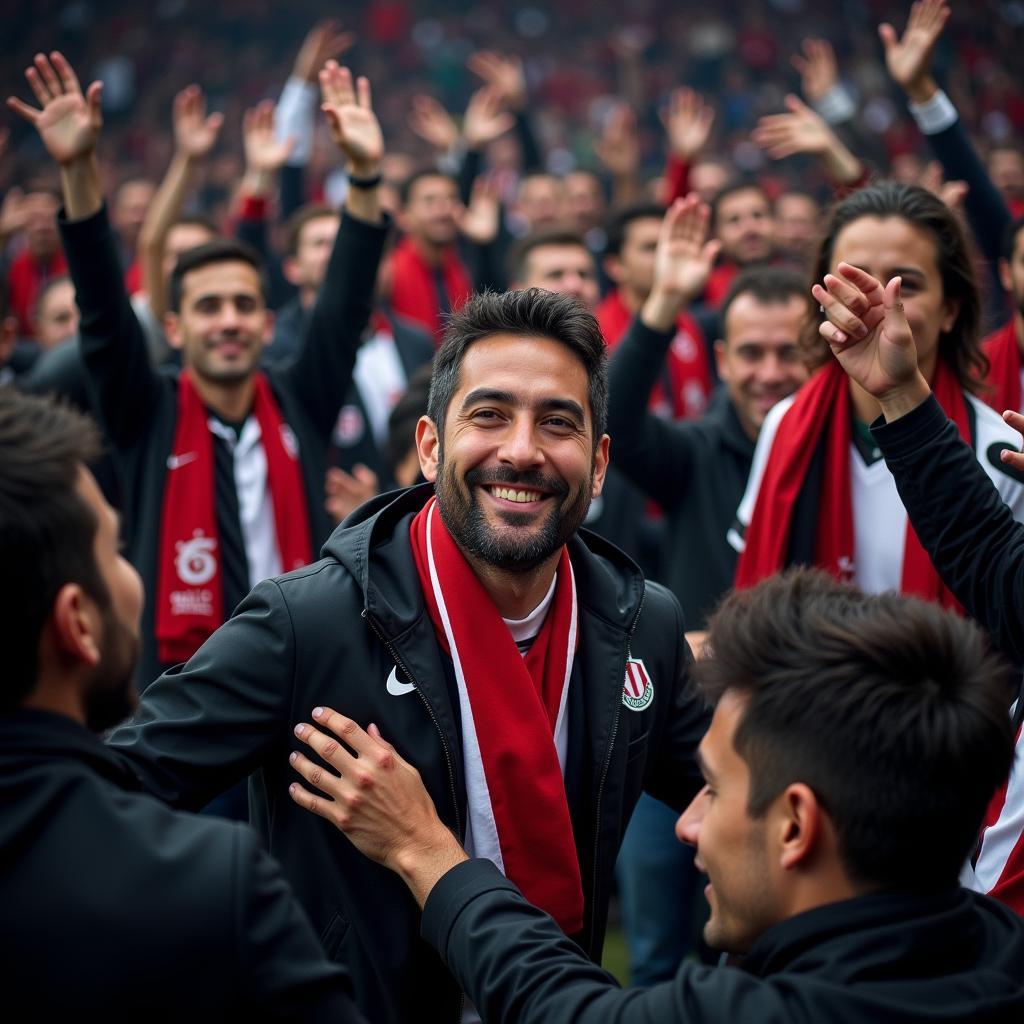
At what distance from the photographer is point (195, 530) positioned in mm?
4449

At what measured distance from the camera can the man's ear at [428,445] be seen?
2.81 metres

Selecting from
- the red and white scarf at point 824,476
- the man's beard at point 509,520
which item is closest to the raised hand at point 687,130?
the red and white scarf at point 824,476

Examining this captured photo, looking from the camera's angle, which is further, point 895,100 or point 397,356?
point 895,100

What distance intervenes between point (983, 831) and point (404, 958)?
1200 mm

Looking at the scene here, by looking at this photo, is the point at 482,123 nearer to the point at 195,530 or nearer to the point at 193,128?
the point at 193,128

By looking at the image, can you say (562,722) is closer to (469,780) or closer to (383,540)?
(469,780)

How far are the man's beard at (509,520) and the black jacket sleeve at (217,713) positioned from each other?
1.29ft

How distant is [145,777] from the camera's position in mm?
2232

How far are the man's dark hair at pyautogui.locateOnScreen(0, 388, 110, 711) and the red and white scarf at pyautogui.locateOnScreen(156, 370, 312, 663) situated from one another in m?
2.71

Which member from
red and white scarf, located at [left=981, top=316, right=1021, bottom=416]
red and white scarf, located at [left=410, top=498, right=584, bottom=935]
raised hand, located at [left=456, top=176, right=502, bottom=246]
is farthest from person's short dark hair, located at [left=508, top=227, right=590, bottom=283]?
red and white scarf, located at [left=410, top=498, right=584, bottom=935]

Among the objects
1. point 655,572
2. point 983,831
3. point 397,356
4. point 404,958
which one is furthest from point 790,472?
point 397,356

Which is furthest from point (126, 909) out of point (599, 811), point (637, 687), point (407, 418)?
point (407, 418)

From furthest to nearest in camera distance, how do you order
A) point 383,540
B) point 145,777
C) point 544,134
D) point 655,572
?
point 544,134, point 655,572, point 383,540, point 145,777

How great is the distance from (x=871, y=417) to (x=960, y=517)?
91 cm
